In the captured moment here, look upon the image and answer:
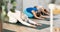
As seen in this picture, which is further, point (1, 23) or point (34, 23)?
point (34, 23)

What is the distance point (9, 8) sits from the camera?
902 mm

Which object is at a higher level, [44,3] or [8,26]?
[44,3]

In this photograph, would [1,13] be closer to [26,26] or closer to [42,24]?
[26,26]

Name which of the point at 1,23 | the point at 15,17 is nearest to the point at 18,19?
the point at 15,17

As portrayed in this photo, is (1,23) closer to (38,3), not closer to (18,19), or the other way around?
(18,19)

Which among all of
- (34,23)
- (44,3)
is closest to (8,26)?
(34,23)

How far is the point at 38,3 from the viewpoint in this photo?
3.21 ft

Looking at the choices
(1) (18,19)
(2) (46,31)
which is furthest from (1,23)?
(2) (46,31)

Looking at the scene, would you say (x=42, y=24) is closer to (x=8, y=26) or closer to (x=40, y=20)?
(x=40, y=20)

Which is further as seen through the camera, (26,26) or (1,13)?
(26,26)

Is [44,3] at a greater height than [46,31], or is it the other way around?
[44,3]

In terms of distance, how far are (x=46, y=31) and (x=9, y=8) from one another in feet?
1.00

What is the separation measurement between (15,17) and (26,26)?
0.36 ft

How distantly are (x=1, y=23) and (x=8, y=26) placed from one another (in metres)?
0.12
